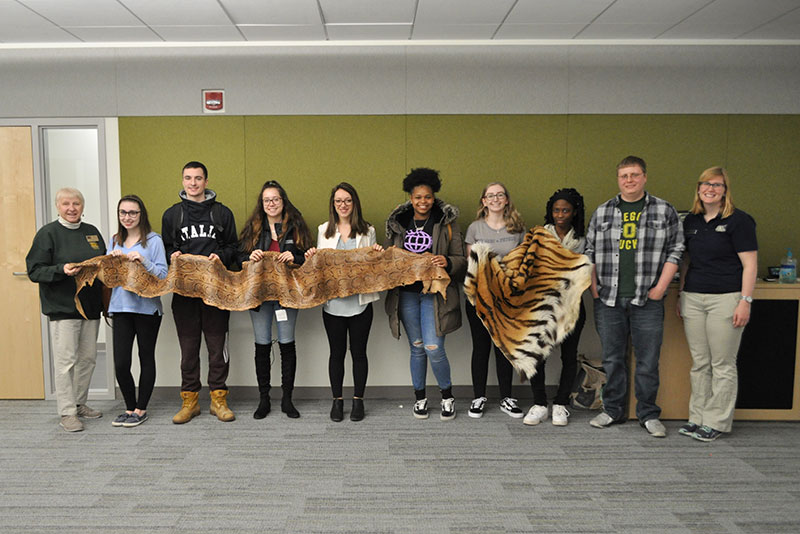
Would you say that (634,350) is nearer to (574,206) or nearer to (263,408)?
(574,206)

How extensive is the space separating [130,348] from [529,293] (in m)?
2.69

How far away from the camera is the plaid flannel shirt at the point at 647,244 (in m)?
3.10

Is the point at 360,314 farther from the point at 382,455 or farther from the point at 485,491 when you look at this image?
the point at 485,491

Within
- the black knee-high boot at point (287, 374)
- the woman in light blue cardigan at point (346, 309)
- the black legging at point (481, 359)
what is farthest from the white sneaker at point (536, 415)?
the black knee-high boot at point (287, 374)

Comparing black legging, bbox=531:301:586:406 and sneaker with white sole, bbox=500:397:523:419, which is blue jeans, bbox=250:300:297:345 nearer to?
sneaker with white sole, bbox=500:397:523:419

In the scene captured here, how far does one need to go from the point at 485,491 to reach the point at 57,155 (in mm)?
3964

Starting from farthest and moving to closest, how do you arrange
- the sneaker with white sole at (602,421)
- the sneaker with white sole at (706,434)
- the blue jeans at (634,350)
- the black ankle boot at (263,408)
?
the black ankle boot at (263,408) < the sneaker with white sole at (602,421) < the blue jeans at (634,350) < the sneaker with white sole at (706,434)

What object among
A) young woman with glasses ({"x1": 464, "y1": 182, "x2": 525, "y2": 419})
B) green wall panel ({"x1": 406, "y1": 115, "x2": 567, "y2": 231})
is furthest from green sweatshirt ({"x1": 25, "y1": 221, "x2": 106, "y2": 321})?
young woman with glasses ({"x1": 464, "y1": 182, "x2": 525, "y2": 419})

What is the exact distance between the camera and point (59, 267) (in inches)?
128

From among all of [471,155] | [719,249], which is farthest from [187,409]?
[719,249]

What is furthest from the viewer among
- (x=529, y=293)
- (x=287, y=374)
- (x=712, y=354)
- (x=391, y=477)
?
(x=287, y=374)

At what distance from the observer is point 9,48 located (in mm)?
3805

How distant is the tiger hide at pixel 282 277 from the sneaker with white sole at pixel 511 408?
3.13ft

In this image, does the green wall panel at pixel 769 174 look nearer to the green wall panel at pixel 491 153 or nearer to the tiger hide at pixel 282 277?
the green wall panel at pixel 491 153
